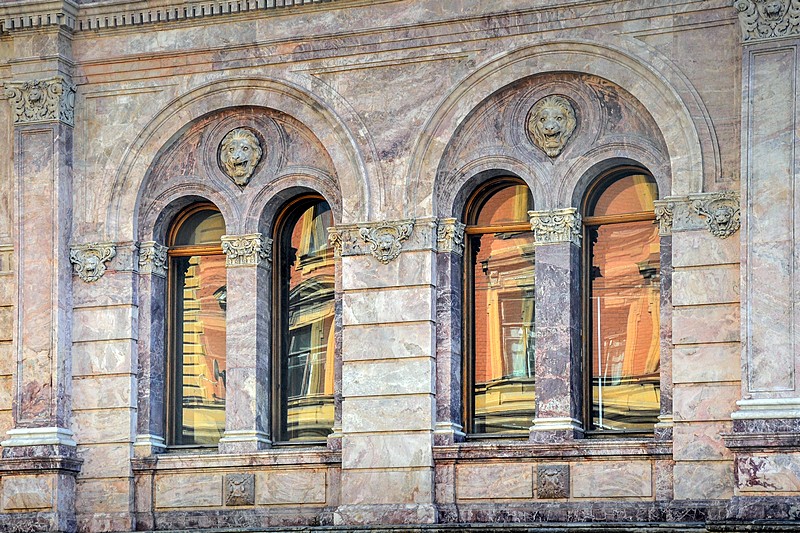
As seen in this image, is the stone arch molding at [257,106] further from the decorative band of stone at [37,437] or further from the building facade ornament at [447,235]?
the decorative band of stone at [37,437]

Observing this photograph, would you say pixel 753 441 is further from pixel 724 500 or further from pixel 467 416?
pixel 467 416

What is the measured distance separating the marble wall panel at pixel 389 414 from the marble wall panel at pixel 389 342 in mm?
591

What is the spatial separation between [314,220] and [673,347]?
595 cm

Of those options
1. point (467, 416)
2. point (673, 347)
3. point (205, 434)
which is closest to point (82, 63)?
point (205, 434)

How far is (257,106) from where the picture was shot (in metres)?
29.0

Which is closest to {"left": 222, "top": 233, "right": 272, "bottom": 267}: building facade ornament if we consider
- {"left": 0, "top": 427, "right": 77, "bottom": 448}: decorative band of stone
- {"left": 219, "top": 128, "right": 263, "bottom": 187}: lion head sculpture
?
{"left": 219, "top": 128, "right": 263, "bottom": 187}: lion head sculpture

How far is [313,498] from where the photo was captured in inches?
1097

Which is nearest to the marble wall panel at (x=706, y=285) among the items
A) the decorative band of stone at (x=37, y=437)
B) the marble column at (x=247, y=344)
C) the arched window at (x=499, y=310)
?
the arched window at (x=499, y=310)

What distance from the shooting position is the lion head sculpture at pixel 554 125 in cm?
2750

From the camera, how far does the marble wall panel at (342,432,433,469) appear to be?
27219 mm

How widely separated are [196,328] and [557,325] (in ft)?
18.5

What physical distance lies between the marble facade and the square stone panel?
0.13 feet

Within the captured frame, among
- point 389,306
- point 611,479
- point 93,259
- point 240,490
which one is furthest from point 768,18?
point 93,259

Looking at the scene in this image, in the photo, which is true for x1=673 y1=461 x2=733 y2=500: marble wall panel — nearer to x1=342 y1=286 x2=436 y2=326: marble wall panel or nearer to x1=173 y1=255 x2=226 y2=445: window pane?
x1=342 y1=286 x2=436 y2=326: marble wall panel
